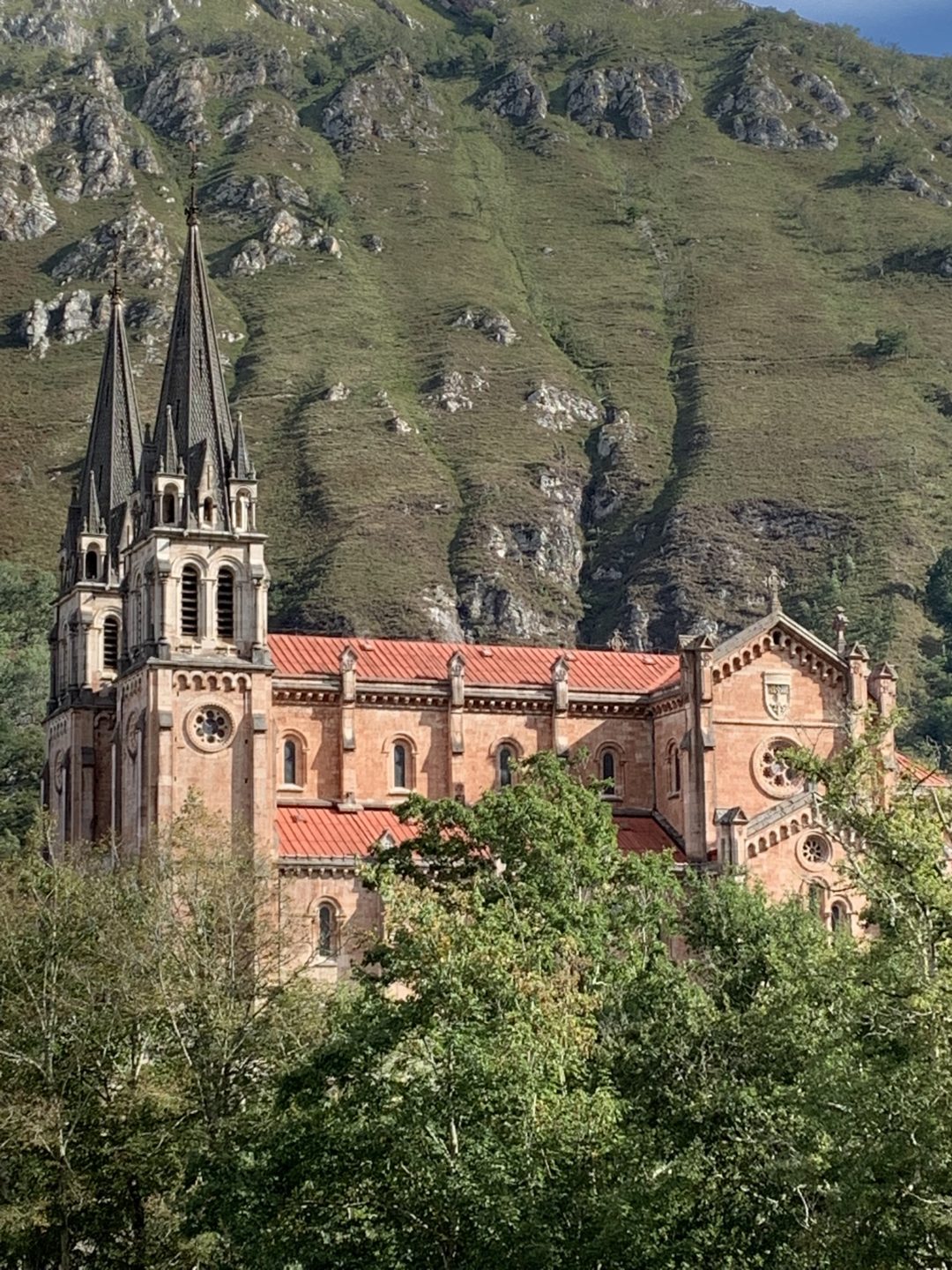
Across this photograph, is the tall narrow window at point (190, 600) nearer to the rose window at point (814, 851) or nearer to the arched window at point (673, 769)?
the arched window at point (673, 769)

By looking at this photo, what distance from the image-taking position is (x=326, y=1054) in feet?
173

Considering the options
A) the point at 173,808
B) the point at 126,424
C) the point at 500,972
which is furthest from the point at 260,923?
the point at 126,424

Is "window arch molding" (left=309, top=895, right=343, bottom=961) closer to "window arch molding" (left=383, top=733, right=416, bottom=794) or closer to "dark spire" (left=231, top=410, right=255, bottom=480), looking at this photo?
"window arch molding" (left=383, top=733, right=416, bottom=794)

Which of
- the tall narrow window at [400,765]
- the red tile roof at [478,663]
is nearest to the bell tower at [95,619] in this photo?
the red tile roof at [478,663]

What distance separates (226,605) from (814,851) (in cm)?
2247

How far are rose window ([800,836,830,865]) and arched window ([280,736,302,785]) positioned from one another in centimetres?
1806

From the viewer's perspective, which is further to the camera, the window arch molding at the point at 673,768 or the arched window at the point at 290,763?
the window arch molding at the point at 673,768

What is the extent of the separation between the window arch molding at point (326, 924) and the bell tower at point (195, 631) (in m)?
3.07

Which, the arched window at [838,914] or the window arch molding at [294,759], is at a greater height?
the window arch molding at [294,759]

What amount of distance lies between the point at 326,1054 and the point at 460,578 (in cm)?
14766

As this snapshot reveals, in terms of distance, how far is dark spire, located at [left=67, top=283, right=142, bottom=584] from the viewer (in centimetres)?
9781

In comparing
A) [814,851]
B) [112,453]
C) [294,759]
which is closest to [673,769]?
[814,851]

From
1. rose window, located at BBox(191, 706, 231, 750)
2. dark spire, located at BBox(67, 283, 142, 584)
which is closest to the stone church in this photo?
rose window, located at BBox(191, 706, 231, 750)

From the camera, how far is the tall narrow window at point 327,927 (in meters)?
83.1
